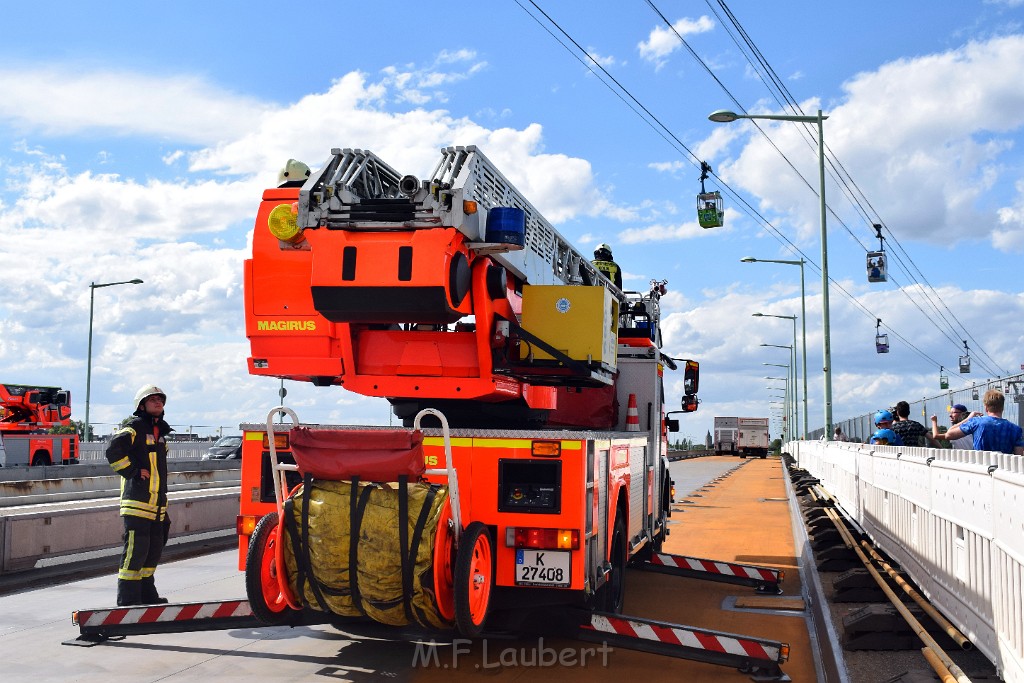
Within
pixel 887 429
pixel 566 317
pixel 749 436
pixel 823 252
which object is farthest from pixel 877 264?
pixel 749 436

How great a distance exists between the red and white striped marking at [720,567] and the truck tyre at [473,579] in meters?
4.96

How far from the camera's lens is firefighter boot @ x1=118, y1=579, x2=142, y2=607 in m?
8.90

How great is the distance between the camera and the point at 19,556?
39.5 ft

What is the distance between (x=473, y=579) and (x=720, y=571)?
5.55 m

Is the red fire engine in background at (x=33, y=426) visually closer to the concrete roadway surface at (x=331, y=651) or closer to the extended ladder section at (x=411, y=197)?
the concrete roadway surface at (x=331, y=651)

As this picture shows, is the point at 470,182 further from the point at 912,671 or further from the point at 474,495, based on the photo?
the point at 912,671

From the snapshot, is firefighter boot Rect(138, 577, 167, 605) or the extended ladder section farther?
firefighter boot Rect(138, 577, 167, 605)

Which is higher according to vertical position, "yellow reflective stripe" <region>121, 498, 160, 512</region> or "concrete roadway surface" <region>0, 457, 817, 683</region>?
"yellow reflective stripe" <region>121, 498, 160, 512</region>

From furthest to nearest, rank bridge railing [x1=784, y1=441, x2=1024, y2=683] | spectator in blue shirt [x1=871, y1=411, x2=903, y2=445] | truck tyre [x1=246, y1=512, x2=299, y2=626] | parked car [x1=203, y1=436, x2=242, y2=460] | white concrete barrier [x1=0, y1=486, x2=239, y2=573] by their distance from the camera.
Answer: parked car [x1=203, y1=436, x2=242, y2=460], spectator in blue shirt [x1=871, y1=411, x2=903, y2=445], white concrete barrier [x1=0, y1=486, x2=239, y2=573], truck tyre [x1=246, y1=512, x2=299, y2=626], bridge railing [x1=784, y1=441, x2=1024, y2=683]

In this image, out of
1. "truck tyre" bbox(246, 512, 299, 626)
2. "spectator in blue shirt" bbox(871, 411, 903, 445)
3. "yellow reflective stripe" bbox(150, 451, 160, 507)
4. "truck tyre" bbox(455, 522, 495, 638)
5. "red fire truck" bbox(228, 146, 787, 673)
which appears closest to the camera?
"truck tyre" bbox(455, 522, 495, 638)

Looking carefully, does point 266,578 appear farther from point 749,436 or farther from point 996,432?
point 749,436

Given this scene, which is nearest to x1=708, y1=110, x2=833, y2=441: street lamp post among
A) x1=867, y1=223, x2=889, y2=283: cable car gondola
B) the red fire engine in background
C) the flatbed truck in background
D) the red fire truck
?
x1=867, y1=223, x2=889, y2=283: cable car gondola

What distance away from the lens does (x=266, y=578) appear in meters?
6.91

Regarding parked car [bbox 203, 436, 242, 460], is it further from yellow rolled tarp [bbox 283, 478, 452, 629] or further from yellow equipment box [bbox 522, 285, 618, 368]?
yellow rolled tarp [bbox 283, 478, 452, 629]
